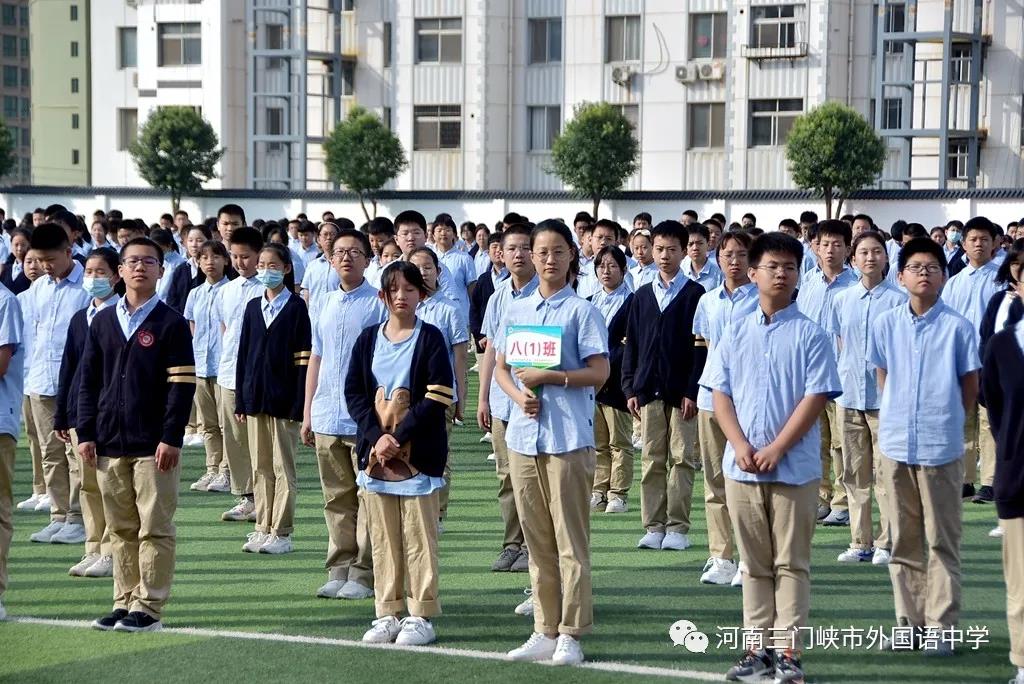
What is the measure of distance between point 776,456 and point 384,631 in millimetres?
2362

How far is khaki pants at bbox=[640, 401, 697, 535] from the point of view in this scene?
10.9 meters

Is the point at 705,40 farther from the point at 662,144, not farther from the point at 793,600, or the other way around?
the point at 793,600

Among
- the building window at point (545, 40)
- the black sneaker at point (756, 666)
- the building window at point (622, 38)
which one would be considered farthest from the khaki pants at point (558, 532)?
the building window at point (545, 40)

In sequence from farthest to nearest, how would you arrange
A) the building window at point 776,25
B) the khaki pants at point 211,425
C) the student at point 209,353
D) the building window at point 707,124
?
1. the building window at point 707,124
2. the building window at point 776,25
3. the khaki pants at point 211,425
4. the student at point 209,353

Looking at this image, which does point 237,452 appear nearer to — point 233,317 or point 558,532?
point 233,317

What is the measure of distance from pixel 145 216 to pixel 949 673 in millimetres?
44677

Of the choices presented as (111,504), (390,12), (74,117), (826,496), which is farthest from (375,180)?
(111,504)

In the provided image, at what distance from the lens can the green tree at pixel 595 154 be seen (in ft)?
140

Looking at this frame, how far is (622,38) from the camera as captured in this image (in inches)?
1897

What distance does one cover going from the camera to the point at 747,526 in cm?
739

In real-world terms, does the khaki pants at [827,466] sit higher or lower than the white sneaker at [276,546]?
higher

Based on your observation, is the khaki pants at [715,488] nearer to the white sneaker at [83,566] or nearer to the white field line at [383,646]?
the white field line at [383,646]

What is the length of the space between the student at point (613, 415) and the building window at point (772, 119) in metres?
34.2

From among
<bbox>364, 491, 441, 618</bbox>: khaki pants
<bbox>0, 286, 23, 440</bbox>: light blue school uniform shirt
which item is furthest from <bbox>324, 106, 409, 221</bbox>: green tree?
<bbox>364, 491, 441, 618</bbox>: khaki pants
